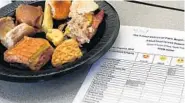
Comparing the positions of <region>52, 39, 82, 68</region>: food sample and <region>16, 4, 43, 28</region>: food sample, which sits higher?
<region>16, 4, 43, 28</region>: food sample

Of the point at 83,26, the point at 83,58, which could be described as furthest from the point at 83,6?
the point at 83,58

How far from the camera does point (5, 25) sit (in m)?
0.72

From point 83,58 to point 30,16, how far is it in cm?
17

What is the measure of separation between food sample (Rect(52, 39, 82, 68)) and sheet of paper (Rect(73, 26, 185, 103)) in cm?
6

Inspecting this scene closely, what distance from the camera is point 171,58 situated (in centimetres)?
66

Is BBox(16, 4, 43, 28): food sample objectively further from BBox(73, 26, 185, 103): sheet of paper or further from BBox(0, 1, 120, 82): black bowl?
BBox(73, 26, 185, 103): sheet of paper

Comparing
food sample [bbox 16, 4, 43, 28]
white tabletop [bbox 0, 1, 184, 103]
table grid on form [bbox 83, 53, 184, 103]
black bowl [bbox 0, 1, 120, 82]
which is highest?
food sample [bbox 16, 4, 43, 28]

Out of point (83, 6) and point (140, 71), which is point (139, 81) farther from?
point (83, 6)

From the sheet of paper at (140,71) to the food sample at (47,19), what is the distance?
0.43 ft

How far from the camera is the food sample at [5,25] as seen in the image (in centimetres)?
71

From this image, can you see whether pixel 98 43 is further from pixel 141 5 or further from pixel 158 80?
pixel 141 5

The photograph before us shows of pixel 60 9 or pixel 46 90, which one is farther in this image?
pixel 60 9

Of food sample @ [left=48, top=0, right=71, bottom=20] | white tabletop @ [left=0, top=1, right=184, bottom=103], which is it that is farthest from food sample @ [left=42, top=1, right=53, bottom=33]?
white tabletop @ [left=0, top=1, right=184, bottom=103]

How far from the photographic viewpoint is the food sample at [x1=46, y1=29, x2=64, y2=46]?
684 millimetres
